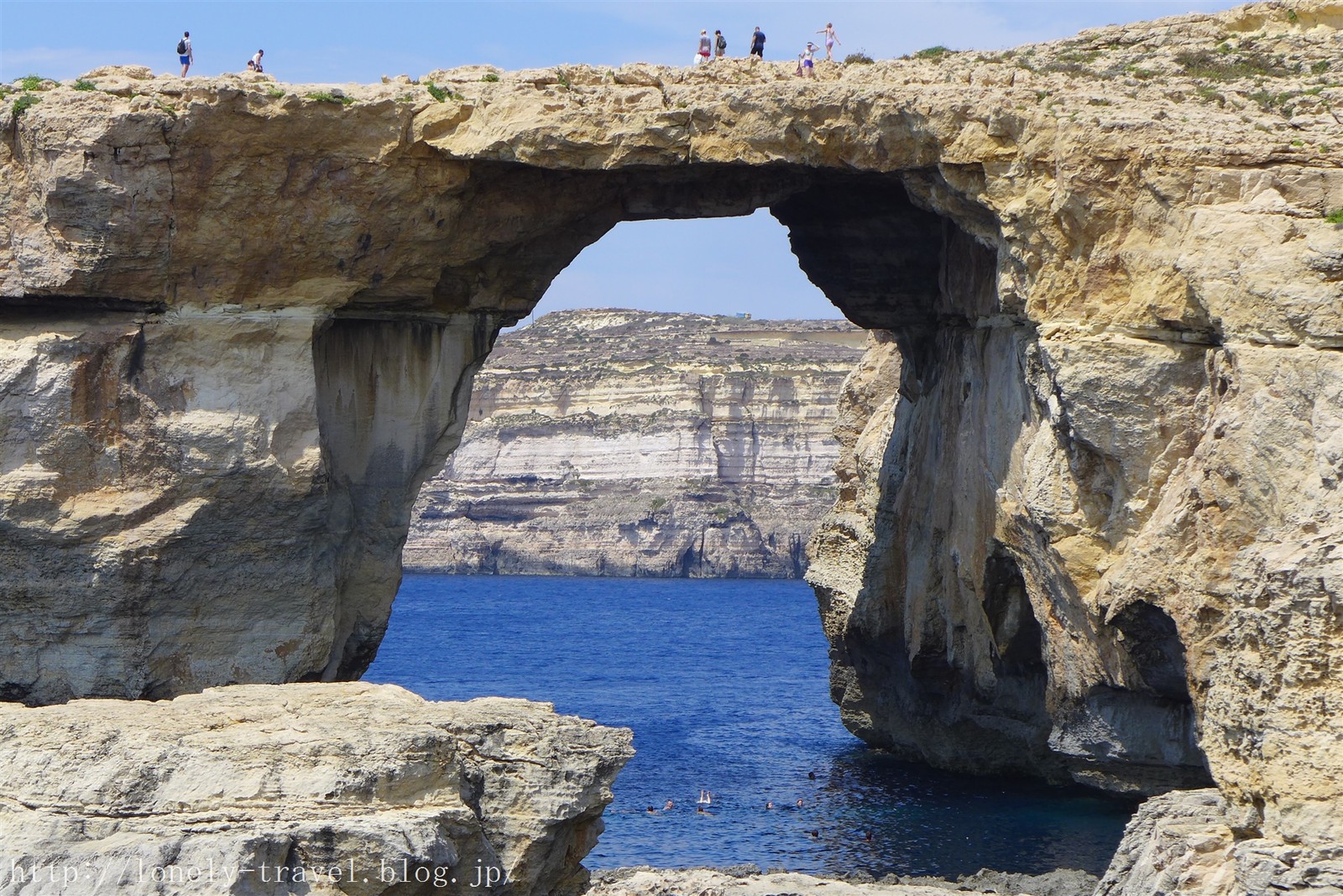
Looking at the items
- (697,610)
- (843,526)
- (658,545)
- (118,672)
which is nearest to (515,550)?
(658,545)

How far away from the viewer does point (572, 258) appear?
33125mm

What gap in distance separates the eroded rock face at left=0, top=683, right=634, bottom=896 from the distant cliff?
9341 centimetres

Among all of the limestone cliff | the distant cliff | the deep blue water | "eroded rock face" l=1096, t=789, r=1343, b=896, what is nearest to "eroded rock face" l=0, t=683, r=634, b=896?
"eroded rock face" l=1096, t=789, r=1343, b=896

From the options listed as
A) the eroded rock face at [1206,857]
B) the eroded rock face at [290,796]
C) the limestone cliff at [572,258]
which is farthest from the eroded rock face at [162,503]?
the eroded rock face at [1206,857]

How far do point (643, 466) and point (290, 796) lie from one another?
320 feet

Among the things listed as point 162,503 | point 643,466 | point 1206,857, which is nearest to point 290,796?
point 1206,857

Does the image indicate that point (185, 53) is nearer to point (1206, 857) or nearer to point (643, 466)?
point (1206, 857)

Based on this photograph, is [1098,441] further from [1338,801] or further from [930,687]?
[930,687]

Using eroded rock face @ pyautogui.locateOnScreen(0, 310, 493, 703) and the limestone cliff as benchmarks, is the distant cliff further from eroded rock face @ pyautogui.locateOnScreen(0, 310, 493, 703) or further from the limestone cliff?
eroded rock face @ pyautogui.locateOnScreen(0, 310, 493, 703)

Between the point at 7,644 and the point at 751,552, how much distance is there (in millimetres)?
89450

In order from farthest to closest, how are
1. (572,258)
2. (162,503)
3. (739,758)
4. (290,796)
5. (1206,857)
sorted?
(739,758) < (572,258) < (162,503) < (1206,857) < (290,796)

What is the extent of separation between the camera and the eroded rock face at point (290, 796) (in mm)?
14398

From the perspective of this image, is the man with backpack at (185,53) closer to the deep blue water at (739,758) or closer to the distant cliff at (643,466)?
the deep blue water at (739,758)

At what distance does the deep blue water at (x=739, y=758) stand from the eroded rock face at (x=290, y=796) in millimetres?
12569
